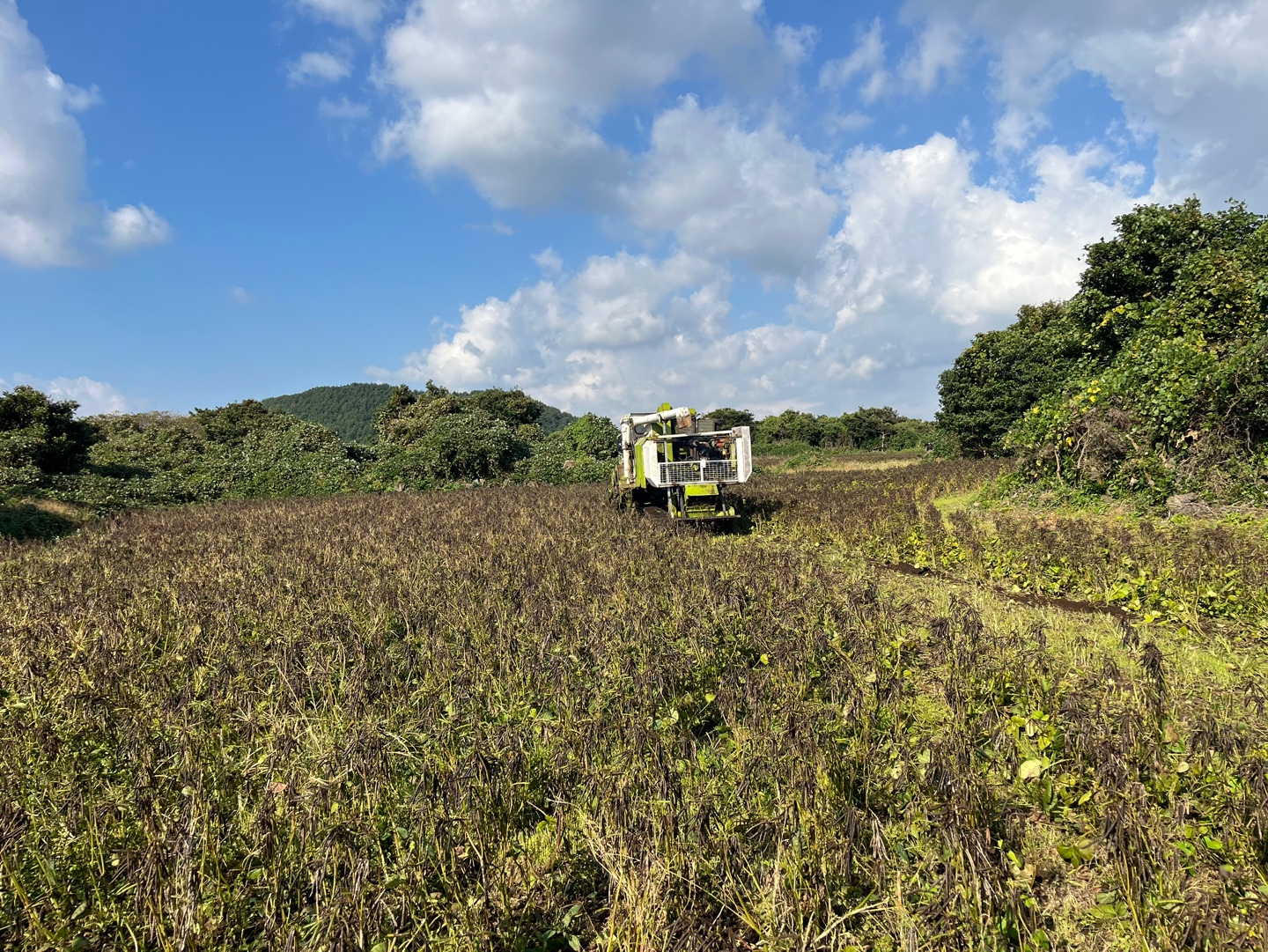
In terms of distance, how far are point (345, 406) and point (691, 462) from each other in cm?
11219

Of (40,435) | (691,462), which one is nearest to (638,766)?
(691,462)

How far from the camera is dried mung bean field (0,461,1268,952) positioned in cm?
246

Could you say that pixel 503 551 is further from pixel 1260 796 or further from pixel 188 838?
pixel 1260 796

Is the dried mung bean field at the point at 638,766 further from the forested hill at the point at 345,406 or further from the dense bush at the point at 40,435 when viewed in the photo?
the forested hill at the point at 345,406

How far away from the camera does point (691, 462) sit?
12.9m

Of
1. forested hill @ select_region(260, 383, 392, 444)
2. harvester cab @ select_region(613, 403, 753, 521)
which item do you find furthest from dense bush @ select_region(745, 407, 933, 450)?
forested hill @ select_region(260, 383, 392, 444)

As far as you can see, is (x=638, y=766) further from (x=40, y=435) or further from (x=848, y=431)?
(x=848, y=431)

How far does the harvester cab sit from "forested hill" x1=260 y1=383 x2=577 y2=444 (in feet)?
300

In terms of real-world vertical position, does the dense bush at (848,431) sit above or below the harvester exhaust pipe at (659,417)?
above

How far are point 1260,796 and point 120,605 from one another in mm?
9420

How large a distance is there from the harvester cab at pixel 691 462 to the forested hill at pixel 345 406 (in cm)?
9141

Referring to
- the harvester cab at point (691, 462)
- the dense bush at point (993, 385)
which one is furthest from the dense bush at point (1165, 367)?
the dense bush at point (993, 385)

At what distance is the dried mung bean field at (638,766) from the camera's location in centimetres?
246

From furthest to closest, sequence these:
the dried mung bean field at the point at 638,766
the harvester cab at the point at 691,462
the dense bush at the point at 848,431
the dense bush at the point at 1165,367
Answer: the dense bush at the point at 848,431 < the harvester cab at the point at 691,462 < the dense bush at the point at 1165,367 < the dried mung bean field at the point at 638,766
